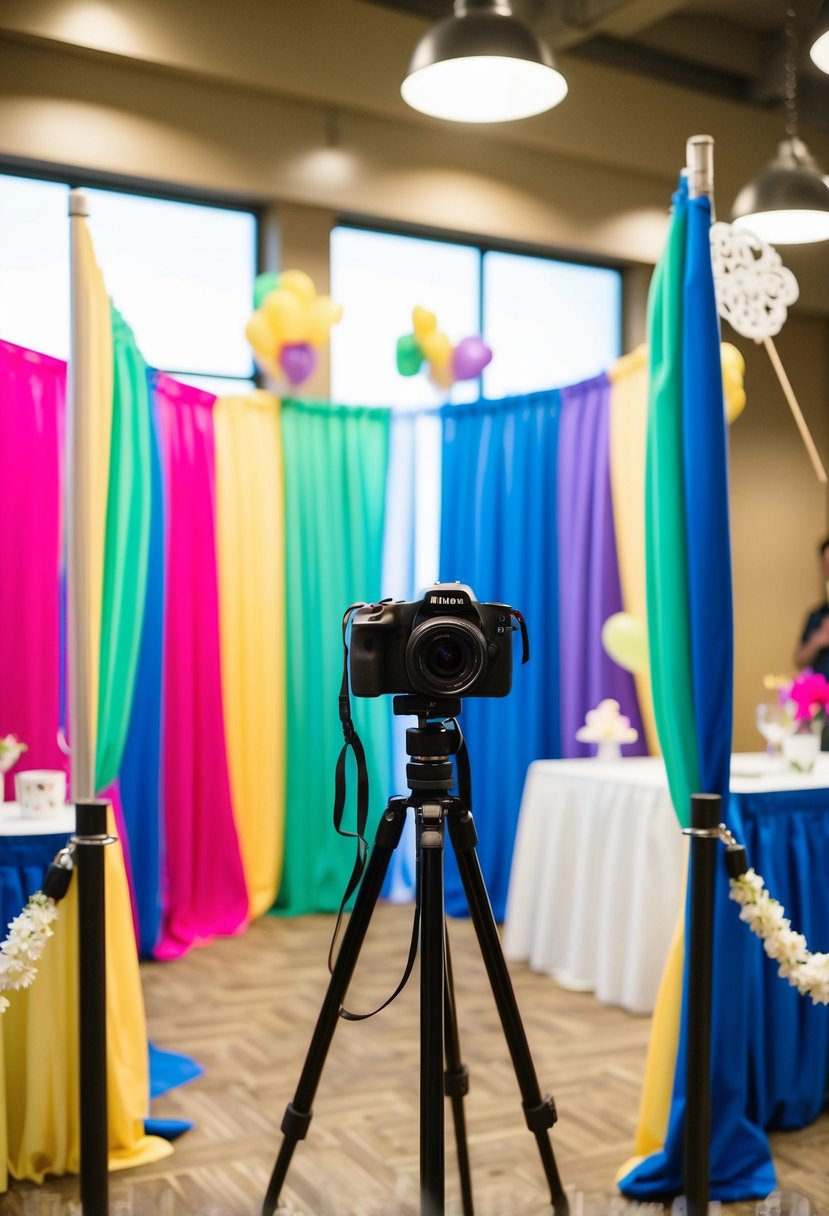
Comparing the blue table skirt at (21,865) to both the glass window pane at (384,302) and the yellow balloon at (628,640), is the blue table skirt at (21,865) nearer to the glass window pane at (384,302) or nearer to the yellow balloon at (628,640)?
the yellow balloon at (628,640)

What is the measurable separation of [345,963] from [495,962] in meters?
0.21

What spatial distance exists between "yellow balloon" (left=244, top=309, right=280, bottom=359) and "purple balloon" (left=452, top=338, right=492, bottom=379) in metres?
0.69

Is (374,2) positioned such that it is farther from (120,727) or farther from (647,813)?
(120,727)

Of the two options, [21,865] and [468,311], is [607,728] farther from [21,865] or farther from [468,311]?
[468,311]

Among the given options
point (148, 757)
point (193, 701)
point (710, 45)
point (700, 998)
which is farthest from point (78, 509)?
point (710, 45)

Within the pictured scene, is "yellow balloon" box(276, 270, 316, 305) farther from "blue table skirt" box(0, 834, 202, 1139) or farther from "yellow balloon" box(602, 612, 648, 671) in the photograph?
"blue table skirt" box(0, 834, 202, 1139)

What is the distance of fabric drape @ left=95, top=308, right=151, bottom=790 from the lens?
2.33 meters

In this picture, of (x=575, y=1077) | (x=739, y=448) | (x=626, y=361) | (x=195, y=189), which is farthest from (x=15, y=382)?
(x=739, y=448)

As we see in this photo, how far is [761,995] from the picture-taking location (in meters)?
2.62

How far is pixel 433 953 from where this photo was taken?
5.57 ft

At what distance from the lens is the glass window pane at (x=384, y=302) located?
5.45 m

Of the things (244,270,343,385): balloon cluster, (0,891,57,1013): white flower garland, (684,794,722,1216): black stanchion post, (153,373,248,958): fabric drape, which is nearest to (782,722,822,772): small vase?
(684,794,722,1216): black stanchion post

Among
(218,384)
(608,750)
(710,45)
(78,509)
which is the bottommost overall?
(608,750)

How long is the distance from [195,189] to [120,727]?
3.14 metres
